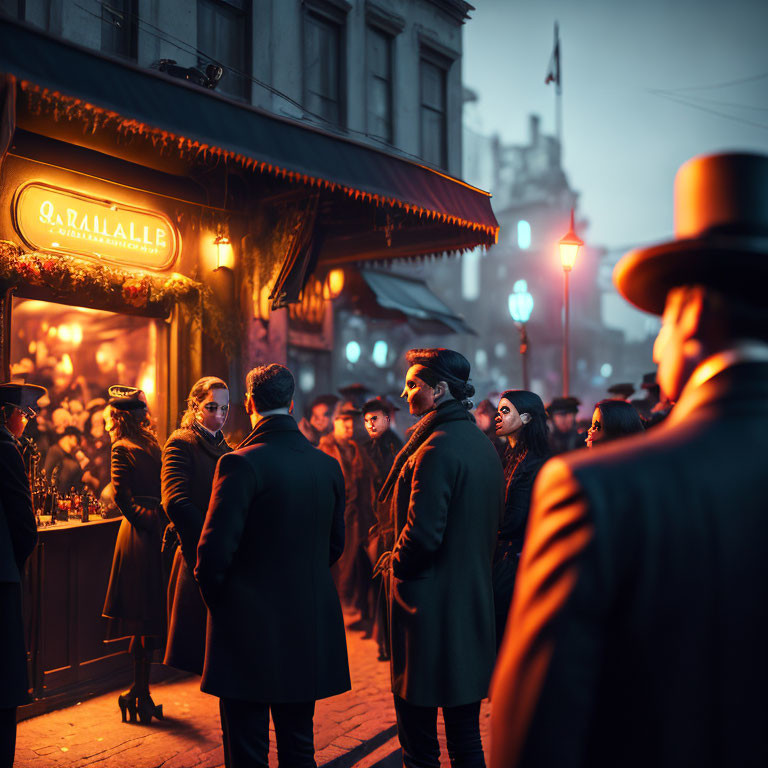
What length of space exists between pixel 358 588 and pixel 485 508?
198 inches

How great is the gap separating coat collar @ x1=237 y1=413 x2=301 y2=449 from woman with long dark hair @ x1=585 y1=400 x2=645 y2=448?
2.64m

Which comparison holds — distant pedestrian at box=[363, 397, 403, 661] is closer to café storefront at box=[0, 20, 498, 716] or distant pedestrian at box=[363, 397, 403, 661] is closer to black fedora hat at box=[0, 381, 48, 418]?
café storefront at box=[0, 20, 498, 716]

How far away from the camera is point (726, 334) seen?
5.13ft

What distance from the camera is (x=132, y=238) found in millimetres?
7496

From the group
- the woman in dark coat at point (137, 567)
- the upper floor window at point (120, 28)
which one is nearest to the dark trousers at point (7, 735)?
the woman in dark coat at point (137, 567)

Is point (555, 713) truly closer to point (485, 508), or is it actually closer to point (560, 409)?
point (485, 508)

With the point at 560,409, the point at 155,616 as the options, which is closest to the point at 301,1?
the point at 560,409

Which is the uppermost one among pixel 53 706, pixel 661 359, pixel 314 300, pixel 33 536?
pixel 314 300

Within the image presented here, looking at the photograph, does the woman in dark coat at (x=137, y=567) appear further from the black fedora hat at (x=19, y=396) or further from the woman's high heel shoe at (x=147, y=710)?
the black fedora hat at (x=19, y=396)

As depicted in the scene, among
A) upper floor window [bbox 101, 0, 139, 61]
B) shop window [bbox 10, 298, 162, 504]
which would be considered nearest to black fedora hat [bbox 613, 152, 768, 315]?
shop window [bbox 10, 298, 162, 504]

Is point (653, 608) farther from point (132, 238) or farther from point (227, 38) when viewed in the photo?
point (227, 38)

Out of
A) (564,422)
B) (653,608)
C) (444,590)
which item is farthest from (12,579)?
(564,422)

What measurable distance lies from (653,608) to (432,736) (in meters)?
2.95

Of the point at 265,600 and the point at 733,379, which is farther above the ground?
the point at 733,379
